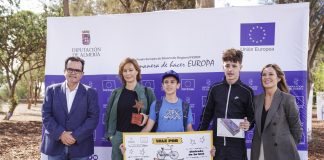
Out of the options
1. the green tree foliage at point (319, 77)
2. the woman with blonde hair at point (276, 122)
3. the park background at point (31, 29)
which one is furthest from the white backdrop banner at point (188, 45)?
the green tree foliage at point (319, 77)

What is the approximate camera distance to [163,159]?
185 inches

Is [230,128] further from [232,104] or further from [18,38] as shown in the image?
[18,38]

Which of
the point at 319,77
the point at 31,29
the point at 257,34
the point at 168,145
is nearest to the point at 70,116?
the point at 168,145

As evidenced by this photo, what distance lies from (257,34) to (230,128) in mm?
1734

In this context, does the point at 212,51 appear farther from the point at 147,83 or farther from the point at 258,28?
the point at 147,83

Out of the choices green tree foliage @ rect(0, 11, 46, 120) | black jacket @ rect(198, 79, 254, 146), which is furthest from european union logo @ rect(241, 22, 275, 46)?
green tree foliage @ rect(0, 11, 46, 120)

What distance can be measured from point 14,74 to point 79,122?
17787mm

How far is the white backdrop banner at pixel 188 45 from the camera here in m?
5.48

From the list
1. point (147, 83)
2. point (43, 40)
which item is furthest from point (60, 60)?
point (43, 40)

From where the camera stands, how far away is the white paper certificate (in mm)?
4477

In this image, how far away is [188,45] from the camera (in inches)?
233

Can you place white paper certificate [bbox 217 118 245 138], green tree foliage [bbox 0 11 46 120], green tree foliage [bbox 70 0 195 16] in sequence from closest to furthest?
1. white paper certificate [bbox 217 118 245 138]
2. green tree foliage [bbox 70 0 195 16]
3. green tree foliage [bbox 0 11 46 120]

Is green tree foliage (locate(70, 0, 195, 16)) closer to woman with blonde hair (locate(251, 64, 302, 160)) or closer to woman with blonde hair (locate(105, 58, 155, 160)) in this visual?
woman with blonde hair (locate(105, 58, 155, 160))

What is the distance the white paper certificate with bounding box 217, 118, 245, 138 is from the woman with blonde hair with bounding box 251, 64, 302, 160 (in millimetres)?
205
